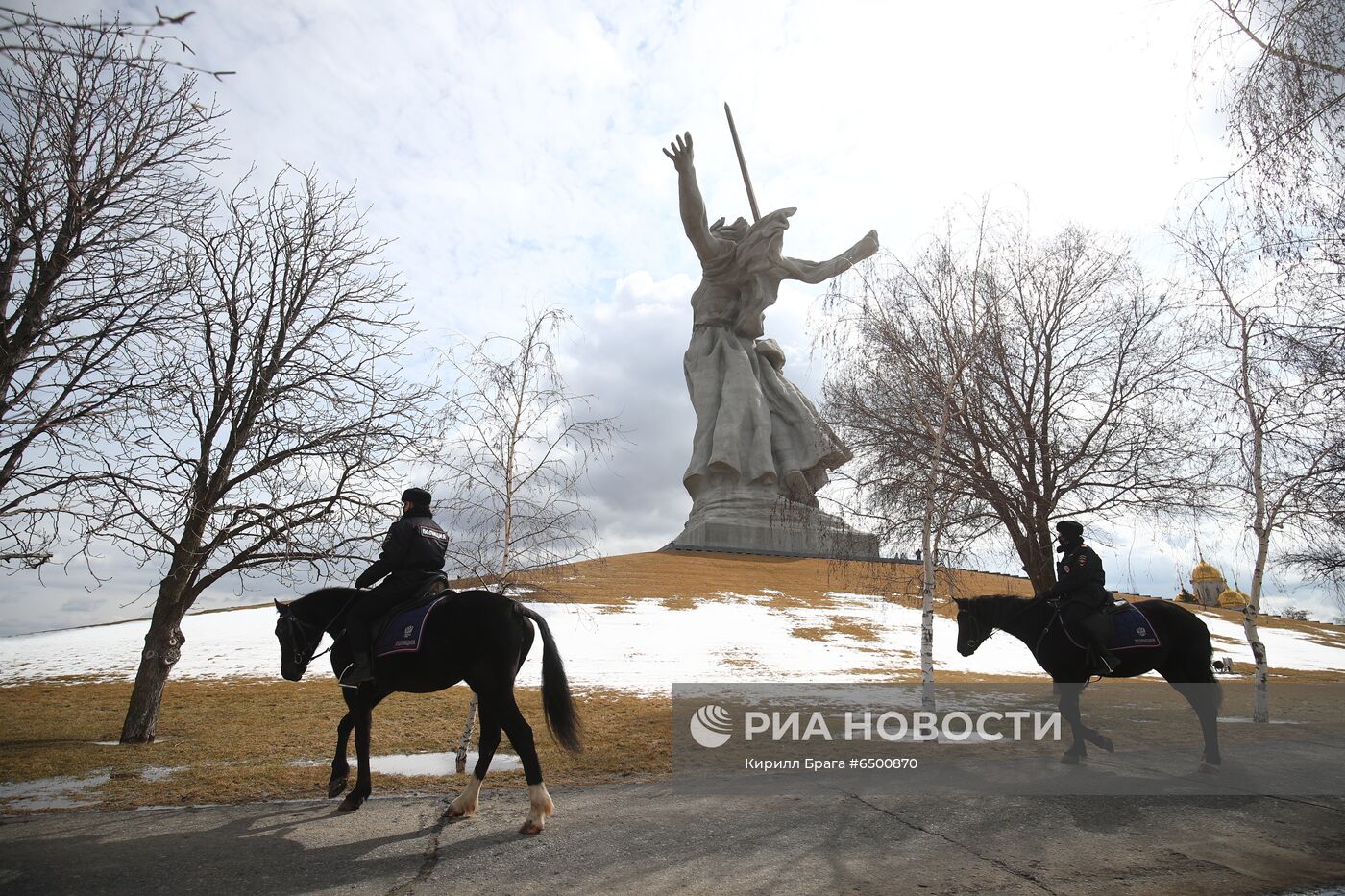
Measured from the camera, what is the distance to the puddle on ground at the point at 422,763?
745cm

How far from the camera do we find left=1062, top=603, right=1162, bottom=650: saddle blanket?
23.5 feet

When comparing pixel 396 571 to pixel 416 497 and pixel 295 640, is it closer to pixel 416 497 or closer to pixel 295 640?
pixel 416 497

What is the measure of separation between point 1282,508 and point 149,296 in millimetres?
14679

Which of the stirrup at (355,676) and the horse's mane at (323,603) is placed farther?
the horse's mane at (323,603)

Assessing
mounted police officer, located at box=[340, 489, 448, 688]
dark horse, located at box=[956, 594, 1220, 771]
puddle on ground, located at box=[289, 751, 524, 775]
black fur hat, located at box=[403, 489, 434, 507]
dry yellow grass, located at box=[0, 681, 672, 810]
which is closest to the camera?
mounted police officer, located at box=[340, 489, 448, 688]

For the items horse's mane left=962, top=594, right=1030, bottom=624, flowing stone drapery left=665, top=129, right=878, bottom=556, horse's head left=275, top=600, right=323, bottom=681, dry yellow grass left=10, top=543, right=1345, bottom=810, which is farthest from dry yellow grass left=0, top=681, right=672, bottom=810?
flowing stone drapery left=665, top=129, right=878, bottom=556

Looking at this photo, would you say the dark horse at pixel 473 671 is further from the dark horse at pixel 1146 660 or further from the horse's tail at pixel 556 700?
the dark horse at pixel 1146 660

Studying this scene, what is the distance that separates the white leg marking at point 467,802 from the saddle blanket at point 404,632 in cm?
105

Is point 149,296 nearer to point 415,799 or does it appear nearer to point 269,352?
A: point 269,352

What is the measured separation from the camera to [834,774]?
6.98 meters

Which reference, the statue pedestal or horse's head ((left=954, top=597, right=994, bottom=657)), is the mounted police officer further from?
the statue pedestal

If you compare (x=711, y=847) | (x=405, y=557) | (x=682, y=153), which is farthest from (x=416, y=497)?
(x=682, y=153)

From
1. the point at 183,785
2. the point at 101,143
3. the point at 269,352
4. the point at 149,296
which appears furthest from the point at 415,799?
the point at 101,143

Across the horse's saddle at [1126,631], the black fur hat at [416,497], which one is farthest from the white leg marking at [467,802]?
the horse's saddle at [1126,631]
